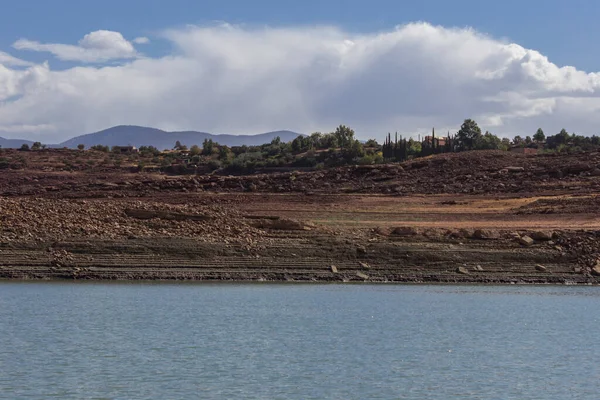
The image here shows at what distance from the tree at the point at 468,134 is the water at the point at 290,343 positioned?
190ft

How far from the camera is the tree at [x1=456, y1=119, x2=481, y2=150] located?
298 feet

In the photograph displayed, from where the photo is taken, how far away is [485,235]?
41250 millimetres

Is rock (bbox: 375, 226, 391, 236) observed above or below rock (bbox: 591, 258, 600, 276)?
above

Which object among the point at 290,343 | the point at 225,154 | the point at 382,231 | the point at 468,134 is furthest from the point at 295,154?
the point at 290,343

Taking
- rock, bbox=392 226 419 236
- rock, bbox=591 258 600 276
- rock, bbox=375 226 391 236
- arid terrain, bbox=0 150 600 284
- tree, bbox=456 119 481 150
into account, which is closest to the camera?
arid terrain, bbox=0 150 600 284

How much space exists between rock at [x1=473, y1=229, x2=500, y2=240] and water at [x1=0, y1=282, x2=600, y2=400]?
7185 mm

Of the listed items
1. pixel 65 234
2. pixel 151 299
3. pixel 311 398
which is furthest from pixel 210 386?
pixel 65 234

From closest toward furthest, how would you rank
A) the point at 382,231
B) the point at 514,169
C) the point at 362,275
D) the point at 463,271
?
1. the point at 362,275
2. the point at 463,271
3. the point at 382,231
4. the point at 514,169

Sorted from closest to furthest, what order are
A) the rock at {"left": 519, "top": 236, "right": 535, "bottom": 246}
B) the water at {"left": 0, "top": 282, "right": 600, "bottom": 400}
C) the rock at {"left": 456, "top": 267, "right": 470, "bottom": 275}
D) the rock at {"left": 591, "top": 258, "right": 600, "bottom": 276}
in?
the water at {"left": 0, "top": 282, "right": 600, "bottom": 400} < the rock at {"left": 456, "top": 267, "right": 470, "bottom": 275} < the rock at {"left": 591, "top": 258, "right": 600, "bottom": 276} < the rock at {"left": 519, "top": 236, "right": 535, "bottom": 246}

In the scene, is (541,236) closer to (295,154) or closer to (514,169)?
(514,169)

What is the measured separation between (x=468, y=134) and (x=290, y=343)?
7181 centimetres

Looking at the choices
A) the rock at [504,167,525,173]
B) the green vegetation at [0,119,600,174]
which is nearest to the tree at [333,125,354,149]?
the green vegetation at [0,119,600,174]

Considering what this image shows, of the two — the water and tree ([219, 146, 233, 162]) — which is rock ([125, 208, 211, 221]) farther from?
tree ([219, 146, 233, 162])

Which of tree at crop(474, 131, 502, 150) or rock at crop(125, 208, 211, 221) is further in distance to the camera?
tree at crop(474, 131, 502, 150)
